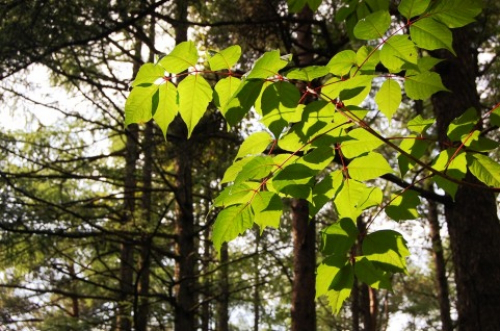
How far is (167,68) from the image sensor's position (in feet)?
3.81

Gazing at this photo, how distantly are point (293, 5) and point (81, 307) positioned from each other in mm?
21844

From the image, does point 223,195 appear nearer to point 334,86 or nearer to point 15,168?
point 334,86

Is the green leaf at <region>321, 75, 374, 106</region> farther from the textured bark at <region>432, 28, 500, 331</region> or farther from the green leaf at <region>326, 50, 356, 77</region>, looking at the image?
the textured bark at <region>432, 28, 500, 331</region>

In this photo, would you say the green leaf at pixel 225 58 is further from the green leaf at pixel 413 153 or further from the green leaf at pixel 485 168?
the green leaf at pixel 485 168

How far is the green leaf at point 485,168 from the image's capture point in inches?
53.4

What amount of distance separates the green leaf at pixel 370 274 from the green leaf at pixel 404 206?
0.20m

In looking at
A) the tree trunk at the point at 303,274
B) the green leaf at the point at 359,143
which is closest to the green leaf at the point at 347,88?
the green leaf at the point at 359,143

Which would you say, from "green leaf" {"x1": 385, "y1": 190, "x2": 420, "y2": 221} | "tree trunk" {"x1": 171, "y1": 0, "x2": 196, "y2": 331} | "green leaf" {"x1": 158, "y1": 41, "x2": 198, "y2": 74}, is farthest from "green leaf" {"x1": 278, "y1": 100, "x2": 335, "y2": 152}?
"tree trunk" {"x1": 171, "y1": 0, "x2": 196, "y2": 331}

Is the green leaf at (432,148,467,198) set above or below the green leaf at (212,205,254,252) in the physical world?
above

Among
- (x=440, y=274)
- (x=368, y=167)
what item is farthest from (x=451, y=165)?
(x=440, y=274)

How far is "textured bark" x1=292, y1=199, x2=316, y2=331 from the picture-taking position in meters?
5.64

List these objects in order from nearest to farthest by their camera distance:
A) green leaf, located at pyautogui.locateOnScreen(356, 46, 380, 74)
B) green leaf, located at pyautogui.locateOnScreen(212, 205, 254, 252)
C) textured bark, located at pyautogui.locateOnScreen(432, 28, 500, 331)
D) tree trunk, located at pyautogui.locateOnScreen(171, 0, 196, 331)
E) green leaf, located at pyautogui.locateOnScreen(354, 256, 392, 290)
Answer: green leaf, located at pyautogui.locateOnScreen(356, 46, 380, 74) < green leaf, located at pyautogui.locateOnScreen(212, 205, 254, 252) < green leaf, located at pyautogui.locateOnScreen(354, 256, 392, 290) < textured bark, located at pyautogui.locateOnScreen(432, 28, 500, 331) < tree trunk, located at pyautogui.locateOnScreen(171, 0, 196, 331)

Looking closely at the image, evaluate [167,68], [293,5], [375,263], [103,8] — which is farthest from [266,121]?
[103,8]

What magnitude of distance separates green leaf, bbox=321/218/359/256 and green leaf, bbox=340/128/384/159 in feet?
0.75
